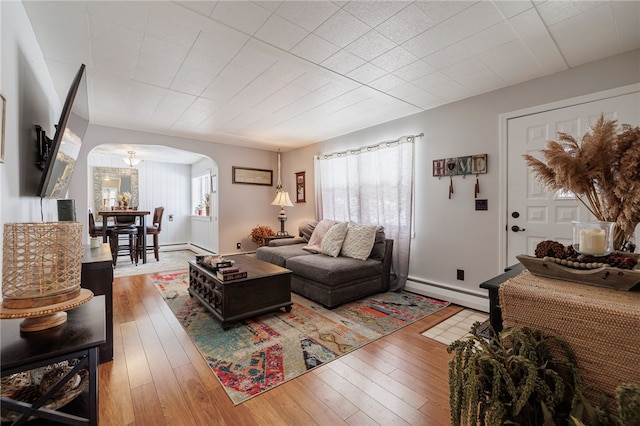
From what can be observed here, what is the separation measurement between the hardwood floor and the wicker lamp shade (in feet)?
2.99

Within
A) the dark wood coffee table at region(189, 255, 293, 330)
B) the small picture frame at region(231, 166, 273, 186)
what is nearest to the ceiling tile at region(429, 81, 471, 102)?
the dark wood coffee table at region(189, 255, 293, 330)

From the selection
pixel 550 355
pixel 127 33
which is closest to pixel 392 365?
pixel 550 355

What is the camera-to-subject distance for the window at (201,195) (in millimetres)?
6594

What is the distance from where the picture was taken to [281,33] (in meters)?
1.90

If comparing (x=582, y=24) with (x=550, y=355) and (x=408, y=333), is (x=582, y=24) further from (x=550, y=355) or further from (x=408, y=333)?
(x=408, y=333)

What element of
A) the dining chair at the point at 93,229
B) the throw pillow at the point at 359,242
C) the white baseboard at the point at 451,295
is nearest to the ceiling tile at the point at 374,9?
the throw pillow at the point at 359,242

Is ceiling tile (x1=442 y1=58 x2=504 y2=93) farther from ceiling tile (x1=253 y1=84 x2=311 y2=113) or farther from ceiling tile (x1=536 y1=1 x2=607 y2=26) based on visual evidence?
ceiling tile (x1=253 y1=84 x2=311 y2=113)

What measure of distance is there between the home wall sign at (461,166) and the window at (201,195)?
16.2ft

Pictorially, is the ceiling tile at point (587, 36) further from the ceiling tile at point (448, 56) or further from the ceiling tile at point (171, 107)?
the ceiling tile at point (171, 107)

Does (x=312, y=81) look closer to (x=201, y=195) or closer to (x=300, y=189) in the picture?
(x=300, y=189)

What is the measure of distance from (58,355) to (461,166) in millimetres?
3462

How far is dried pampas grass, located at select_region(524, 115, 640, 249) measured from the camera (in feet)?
3.02

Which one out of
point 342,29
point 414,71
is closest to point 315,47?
point 342,29

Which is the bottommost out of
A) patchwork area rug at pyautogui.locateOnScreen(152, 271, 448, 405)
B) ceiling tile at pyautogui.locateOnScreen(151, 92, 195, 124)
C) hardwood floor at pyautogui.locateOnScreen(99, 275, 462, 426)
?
hardwood floor at pyautogui.locateOnScreen(99, 275, 462, 426)
